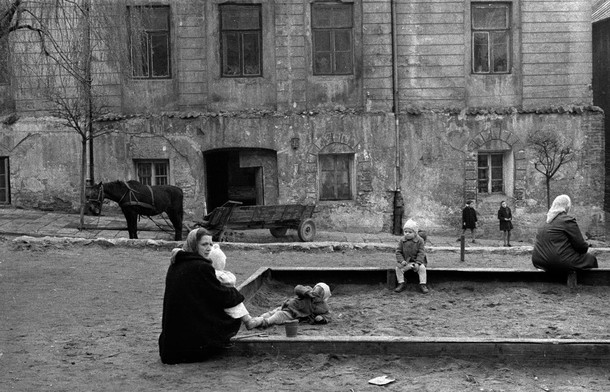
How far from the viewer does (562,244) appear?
473 inches

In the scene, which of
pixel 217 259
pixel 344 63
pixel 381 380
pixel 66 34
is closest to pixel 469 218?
pixel 344 63

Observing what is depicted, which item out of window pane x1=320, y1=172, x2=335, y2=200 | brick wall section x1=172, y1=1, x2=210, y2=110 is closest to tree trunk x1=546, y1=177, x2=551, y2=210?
window pane x1=320, y1=172, x2=335, y2=200

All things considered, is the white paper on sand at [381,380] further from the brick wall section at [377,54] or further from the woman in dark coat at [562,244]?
the brick wall section at [377,54]

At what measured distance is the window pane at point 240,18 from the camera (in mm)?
24609

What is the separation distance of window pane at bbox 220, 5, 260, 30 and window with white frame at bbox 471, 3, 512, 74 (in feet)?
19.9

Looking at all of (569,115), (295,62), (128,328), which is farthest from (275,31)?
(128,328)

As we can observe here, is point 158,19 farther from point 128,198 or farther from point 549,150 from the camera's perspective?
point 549,150

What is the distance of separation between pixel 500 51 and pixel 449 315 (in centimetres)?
1571

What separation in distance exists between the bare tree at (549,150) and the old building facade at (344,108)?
182 millimetres

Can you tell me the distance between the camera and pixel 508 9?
2484 centimetres

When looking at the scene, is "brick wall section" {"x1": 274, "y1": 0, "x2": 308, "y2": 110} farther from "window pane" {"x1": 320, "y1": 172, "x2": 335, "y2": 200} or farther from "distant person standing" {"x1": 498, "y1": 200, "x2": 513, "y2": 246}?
"distant person standing" {"x1": 498, "y1": 200, "x2": 513, "y2": 246}

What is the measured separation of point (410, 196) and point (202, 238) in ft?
54.0

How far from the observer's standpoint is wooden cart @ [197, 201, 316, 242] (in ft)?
66.0

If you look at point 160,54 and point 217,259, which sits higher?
point 160,54
